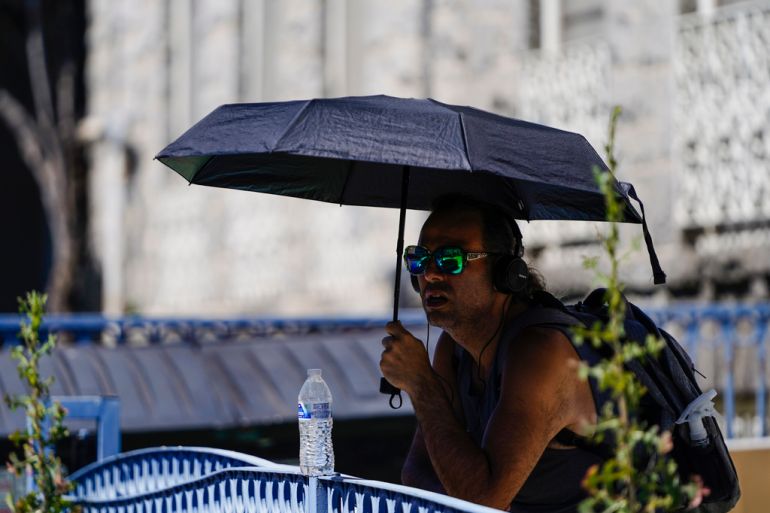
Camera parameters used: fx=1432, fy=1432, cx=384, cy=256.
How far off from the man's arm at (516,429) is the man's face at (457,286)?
274 mm

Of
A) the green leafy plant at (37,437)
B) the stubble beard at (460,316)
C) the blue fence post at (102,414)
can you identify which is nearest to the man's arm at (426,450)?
the stubble beard at (460,316)

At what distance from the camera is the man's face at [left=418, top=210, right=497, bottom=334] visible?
357cm

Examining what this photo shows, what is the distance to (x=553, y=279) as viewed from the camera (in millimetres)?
10742

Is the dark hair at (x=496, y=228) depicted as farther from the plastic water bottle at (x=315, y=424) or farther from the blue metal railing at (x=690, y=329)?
the blue metal railing at (x=690, y=329)

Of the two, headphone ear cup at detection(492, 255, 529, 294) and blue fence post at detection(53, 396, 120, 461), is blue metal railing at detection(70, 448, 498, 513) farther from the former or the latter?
headphone ear cup at detection(492, 255, 529, 294)

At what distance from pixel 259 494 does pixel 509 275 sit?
2.76ft

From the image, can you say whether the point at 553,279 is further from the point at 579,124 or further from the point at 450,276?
the point at 450,276

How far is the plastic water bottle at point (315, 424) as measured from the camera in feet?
10.5

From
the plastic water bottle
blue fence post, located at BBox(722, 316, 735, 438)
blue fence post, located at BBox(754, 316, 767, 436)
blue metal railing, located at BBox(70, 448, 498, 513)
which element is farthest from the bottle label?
blue fence post, located at BBox(754, 316, 767, 436)

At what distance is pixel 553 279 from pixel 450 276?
726 cm

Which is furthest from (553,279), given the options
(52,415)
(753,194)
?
(52,415)

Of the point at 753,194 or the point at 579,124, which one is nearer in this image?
the point at 753,194

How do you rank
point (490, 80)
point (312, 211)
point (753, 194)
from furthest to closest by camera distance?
1. point (312, 211)
2. point (490, 80)
3. point (753, 194)

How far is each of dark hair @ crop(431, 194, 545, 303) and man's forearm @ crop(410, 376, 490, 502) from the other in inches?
14.6
